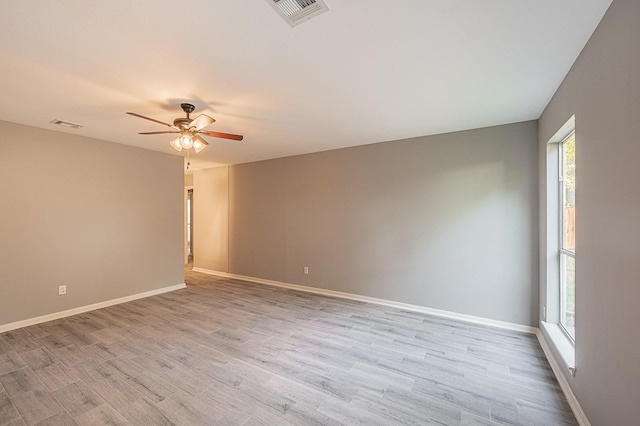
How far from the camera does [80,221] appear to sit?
386 cm

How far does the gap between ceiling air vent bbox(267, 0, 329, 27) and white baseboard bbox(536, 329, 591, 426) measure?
304cm

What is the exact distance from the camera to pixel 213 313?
12.3 feet

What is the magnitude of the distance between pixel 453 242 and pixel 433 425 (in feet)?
7.79

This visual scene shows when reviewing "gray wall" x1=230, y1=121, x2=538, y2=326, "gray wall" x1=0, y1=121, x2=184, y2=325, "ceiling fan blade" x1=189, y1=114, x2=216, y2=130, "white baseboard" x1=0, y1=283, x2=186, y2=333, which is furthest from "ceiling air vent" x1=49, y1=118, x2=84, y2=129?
"gray wall" x1=230, y1=121, x2=538, y2=326

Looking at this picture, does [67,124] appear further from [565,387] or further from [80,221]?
[565,387]

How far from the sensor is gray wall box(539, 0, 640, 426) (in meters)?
1.25

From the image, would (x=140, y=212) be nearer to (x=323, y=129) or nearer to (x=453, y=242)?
(x=323, y=129)

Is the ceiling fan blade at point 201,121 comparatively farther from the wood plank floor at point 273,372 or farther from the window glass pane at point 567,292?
the window glass pane at point 567,292

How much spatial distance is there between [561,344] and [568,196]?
1404 mm

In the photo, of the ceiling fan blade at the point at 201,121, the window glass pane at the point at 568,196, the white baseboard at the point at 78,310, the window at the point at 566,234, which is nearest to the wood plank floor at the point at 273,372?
the white baseboard at the point at 78,310

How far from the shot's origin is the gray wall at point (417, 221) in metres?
3.25

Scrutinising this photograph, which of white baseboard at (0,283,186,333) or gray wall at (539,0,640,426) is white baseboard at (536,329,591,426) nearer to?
gray wall at (539,0,640,426)

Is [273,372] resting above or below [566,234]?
below

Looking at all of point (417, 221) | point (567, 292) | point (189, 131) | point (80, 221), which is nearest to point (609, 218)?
point (567, 292)
